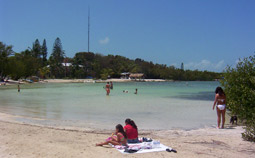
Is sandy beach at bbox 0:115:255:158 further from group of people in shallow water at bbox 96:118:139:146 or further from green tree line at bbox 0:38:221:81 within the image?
green tree line at bbox 0:38:221:81

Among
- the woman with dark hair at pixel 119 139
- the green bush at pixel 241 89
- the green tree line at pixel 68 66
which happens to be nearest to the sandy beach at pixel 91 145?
the woman with dark hair at pixel 119 139

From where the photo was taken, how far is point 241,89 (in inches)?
380

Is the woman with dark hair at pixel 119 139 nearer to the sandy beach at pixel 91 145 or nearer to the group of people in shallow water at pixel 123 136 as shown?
the group of people in shallow water at pixel 123 136

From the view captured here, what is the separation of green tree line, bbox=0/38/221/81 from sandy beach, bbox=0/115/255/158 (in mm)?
47232

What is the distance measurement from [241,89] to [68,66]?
8010 centimetres

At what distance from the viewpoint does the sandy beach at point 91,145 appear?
5.02 meters

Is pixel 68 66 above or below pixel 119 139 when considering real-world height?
above

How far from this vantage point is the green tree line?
53609 mm

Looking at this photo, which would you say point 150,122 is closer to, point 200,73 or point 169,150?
point 169,150

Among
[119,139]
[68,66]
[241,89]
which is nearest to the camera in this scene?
[119,139]

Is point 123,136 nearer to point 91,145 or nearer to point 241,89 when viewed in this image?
point 91,145

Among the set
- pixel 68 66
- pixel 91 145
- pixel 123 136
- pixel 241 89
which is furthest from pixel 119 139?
pixel 68 66

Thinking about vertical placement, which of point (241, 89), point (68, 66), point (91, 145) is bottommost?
point (91, 145)

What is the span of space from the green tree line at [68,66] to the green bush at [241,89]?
156 feet
